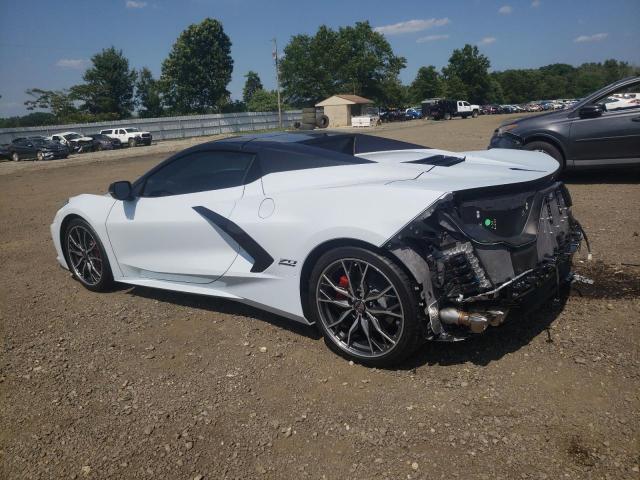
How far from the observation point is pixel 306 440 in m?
2.37

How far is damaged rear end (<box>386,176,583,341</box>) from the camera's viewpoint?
2572 millimetres

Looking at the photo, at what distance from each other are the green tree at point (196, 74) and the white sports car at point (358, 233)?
68.6m

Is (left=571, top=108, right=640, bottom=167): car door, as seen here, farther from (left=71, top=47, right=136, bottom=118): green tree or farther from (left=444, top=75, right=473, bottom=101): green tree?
(left=444, top=75, right=473, bottom=101): green tree

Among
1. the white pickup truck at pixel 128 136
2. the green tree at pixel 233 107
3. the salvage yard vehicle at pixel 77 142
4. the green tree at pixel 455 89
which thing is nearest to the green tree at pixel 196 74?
the green tree at pixel 233 107

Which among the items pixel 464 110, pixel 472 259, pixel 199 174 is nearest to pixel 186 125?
pixel 464 110

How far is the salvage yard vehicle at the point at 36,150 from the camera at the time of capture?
27125 millimetres

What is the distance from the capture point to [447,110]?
184ft

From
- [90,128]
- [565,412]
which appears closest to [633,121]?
[565,412]

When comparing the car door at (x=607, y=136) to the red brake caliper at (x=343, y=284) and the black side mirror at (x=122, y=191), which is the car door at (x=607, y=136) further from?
the black side mirror at (x=122, y=191)

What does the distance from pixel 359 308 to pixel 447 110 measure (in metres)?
57.2

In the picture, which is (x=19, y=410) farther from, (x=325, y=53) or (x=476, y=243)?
(x=325, y=53)

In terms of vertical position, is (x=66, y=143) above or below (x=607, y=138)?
above

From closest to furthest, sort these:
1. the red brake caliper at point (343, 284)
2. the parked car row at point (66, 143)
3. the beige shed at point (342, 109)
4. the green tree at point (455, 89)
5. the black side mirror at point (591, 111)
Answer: the red brake caliper at point (343, 284)
the black side mirror at point (591, 111)
the parked car row at point (66, 143)
the beige shed at point (342, 109)
the green tree at point (455, 89)

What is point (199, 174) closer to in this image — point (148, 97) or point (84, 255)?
point (84, 255)
